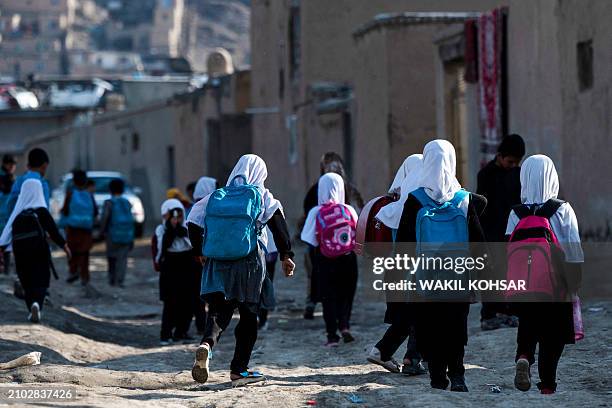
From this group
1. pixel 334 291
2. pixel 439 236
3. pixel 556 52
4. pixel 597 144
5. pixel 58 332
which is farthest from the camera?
pixel 556 52

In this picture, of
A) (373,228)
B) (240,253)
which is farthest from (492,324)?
(240,253)

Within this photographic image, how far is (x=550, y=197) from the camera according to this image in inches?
325

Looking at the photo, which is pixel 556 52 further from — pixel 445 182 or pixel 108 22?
pixel 108 22

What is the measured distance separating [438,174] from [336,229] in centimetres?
332

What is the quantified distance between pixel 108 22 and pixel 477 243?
126 meters

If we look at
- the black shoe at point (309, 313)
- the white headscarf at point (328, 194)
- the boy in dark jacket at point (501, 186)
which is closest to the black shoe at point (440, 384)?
the boy in dark jacket at point (501, 186)

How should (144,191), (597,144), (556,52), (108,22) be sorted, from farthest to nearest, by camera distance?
(108,22), (144,191), (556,52), (597,144)

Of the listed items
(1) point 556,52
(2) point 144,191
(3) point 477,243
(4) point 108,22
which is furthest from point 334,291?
(4) point 108,22

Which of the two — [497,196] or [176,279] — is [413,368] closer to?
[497,196]

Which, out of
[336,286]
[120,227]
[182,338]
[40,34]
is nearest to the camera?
[336,286]

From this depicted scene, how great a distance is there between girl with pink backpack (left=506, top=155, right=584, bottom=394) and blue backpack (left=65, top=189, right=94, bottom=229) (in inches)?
420

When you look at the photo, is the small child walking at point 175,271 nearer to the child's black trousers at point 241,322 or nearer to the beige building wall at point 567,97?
the child's black trousers at point 241,322

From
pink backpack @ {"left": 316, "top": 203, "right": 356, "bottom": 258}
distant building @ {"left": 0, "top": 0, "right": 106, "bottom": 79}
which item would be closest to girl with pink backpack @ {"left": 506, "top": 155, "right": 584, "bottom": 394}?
pink backpack @ {"left": 316, "top": 203, "right": 356, "bottom": 258}

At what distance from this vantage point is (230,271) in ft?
29.6
